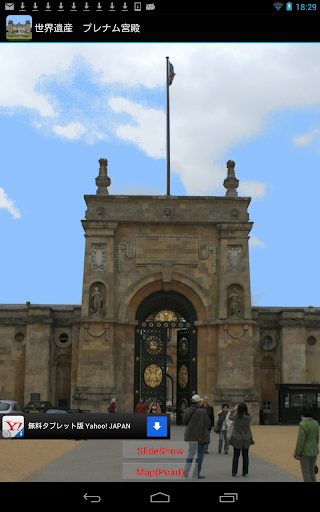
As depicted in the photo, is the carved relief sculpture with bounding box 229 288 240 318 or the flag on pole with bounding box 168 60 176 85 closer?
the carved relief sculpture with bounding box 229 288 240 318

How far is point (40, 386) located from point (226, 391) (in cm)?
1013

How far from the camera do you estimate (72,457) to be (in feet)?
54.7

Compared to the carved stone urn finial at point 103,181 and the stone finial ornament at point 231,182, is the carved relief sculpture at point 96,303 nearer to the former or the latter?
the carved stone urn finial at point 103,181

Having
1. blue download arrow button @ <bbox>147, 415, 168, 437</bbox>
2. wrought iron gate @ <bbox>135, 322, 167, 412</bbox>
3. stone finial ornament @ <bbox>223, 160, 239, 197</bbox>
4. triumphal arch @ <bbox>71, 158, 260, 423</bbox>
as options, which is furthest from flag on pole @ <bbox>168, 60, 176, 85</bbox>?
blue download arrow button @ <bbox>147, 415, 168, 437</bbox>

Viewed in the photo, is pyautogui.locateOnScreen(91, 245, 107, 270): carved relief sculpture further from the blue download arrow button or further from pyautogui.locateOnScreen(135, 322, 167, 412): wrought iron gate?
the blue download arrow button

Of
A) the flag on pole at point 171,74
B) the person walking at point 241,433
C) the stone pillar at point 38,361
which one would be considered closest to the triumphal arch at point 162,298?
the stone pillar at point 38,361

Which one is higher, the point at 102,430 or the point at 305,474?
the point at 102,430

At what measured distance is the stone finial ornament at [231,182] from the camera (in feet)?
110

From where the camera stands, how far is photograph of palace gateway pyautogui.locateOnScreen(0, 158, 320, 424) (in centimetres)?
3130

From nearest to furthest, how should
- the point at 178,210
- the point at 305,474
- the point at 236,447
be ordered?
1. the point at 305,474
2. the point at 236,447
3. the point at 178,210

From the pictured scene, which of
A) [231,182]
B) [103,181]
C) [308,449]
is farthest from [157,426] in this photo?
[231,182]

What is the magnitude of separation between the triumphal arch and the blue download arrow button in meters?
25.9
